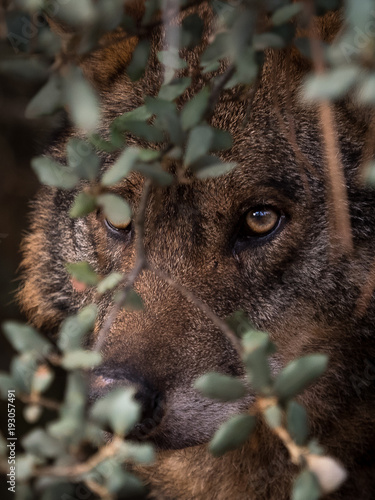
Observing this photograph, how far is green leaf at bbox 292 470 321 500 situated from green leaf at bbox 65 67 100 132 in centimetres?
81

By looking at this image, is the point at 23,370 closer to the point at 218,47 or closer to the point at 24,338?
the point at 24,338

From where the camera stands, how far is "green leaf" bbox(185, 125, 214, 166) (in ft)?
4.66

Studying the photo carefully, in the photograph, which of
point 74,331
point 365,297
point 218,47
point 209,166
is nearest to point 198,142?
point 209,166

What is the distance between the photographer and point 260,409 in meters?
1.32

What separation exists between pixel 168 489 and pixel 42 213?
151 cm

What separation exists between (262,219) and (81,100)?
1.17 metres

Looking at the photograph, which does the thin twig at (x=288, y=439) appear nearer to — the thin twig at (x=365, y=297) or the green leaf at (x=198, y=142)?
the green leaf at (x=198, y=142)

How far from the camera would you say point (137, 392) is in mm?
1978

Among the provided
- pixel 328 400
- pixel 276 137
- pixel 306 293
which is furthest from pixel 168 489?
pixel 276 137

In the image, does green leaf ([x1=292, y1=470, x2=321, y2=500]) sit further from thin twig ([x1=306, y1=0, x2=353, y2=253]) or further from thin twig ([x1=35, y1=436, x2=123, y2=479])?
thin twig ([x1=306, y1=0, x2=353, y2=253])

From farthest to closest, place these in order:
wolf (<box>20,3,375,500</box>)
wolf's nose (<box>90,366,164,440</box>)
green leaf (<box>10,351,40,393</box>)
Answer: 1. wolf (<box>20,3,375,500</box>)
2. wolf's nose (<box>90,366,164,440</box>)
3. green leaf (<box>10,351,40,393</box>)

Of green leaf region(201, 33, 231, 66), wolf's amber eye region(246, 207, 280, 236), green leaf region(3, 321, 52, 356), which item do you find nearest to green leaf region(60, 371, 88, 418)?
green leaf region(3, 321, 52, 356)

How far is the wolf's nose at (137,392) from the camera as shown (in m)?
2.00

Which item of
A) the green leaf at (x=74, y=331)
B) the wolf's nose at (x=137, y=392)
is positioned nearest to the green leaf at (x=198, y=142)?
the green leaf at (x=74, y=331)
